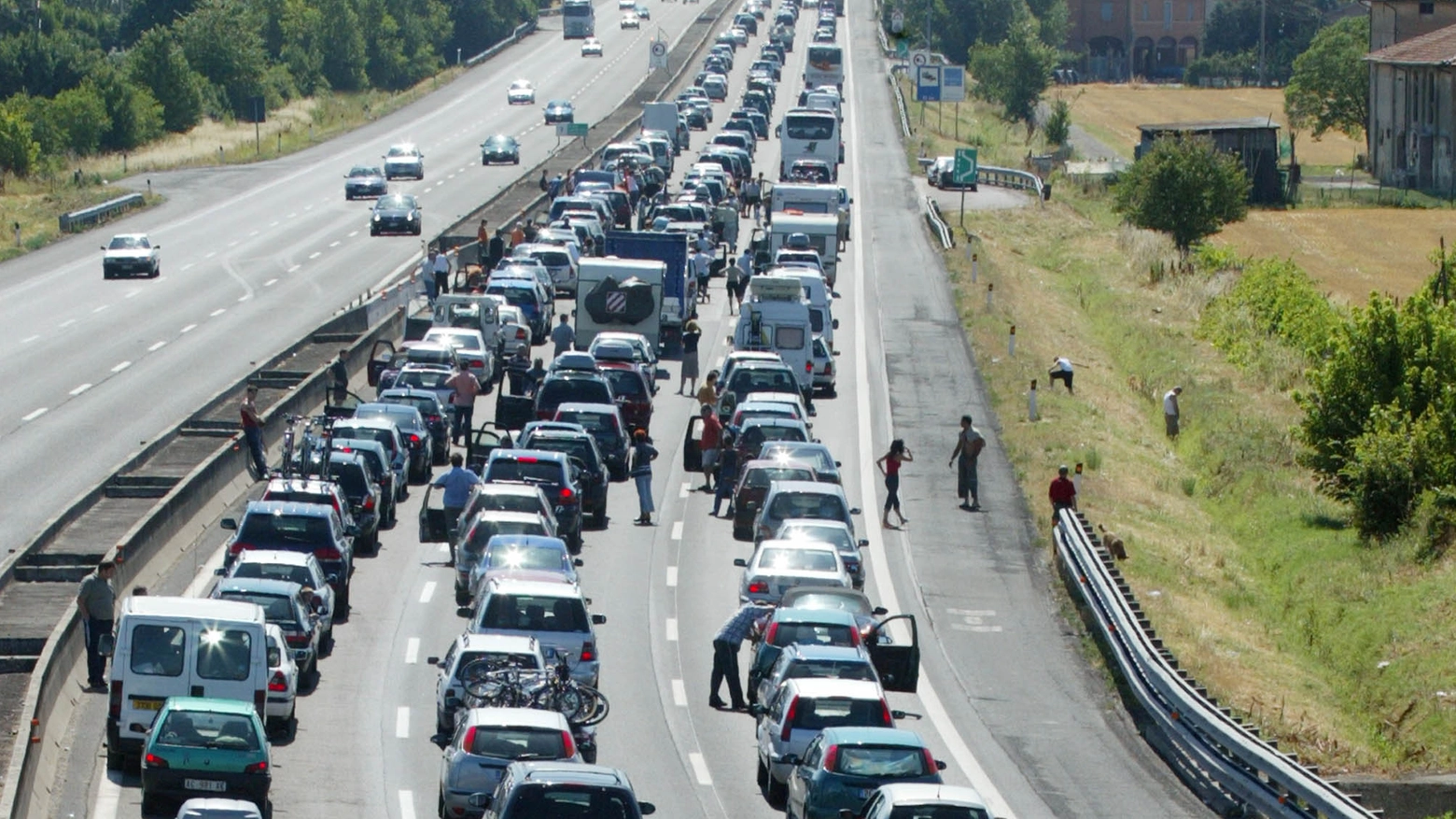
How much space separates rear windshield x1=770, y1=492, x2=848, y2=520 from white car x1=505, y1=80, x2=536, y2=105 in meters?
90.7

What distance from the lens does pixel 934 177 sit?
91938 millimetres

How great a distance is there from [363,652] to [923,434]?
59.7 ft

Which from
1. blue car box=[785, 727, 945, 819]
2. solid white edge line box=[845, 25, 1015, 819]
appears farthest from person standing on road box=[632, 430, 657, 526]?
blue car box=[785, 727, 945, 819]

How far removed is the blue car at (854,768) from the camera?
2161 cm

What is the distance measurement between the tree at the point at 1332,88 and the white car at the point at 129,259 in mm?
87829

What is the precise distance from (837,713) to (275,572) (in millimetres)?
7587

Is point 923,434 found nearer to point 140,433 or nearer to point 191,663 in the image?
point 140,433

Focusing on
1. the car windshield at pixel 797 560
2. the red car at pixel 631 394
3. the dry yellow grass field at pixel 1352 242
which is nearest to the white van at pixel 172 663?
the car windshield at pixel 797 560

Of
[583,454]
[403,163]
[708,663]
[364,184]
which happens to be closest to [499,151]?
[403,163]

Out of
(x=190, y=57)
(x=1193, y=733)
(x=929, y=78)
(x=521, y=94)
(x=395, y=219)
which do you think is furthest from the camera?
(x=190, y=57)

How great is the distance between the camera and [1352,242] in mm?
95812

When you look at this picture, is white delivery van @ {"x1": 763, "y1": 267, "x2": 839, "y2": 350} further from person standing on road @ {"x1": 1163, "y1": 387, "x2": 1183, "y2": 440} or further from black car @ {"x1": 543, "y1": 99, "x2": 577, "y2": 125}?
black car @ {"x1": 543, "y1": 99, "x2": 577, "y2": 125}

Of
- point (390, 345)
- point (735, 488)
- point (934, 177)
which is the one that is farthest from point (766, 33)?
point (735, 488)

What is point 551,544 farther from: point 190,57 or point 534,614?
point 190,57
